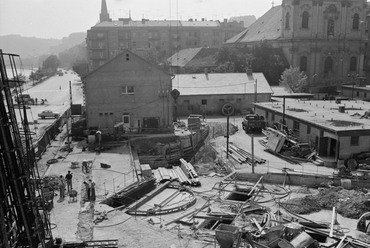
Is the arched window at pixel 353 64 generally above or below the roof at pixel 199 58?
below

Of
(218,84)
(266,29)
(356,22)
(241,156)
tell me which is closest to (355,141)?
(241,156)

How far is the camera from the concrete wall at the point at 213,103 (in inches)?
2013

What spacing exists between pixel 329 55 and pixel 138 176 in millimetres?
55802

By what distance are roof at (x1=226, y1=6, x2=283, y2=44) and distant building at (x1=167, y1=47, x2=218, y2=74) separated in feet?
32.5

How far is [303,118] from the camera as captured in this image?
112ft

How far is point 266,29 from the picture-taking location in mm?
80688

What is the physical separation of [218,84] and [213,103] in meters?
2.98

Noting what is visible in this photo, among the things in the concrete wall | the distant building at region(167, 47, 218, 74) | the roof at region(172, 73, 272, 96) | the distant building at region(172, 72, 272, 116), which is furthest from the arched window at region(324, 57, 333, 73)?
the concrete wall

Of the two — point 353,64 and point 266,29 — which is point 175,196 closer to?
point 353,64

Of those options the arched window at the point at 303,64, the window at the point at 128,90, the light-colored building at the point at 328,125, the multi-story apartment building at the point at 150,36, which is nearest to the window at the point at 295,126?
the light-colored building at the point at 328,125

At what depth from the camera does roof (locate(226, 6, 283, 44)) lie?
7731 centimetres

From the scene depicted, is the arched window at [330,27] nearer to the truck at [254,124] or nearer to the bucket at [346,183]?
the truck at [254,124]

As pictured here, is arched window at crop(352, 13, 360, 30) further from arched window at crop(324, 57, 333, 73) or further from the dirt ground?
the dirt ground

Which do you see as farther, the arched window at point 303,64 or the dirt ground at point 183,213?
the arched window at point 303,64
